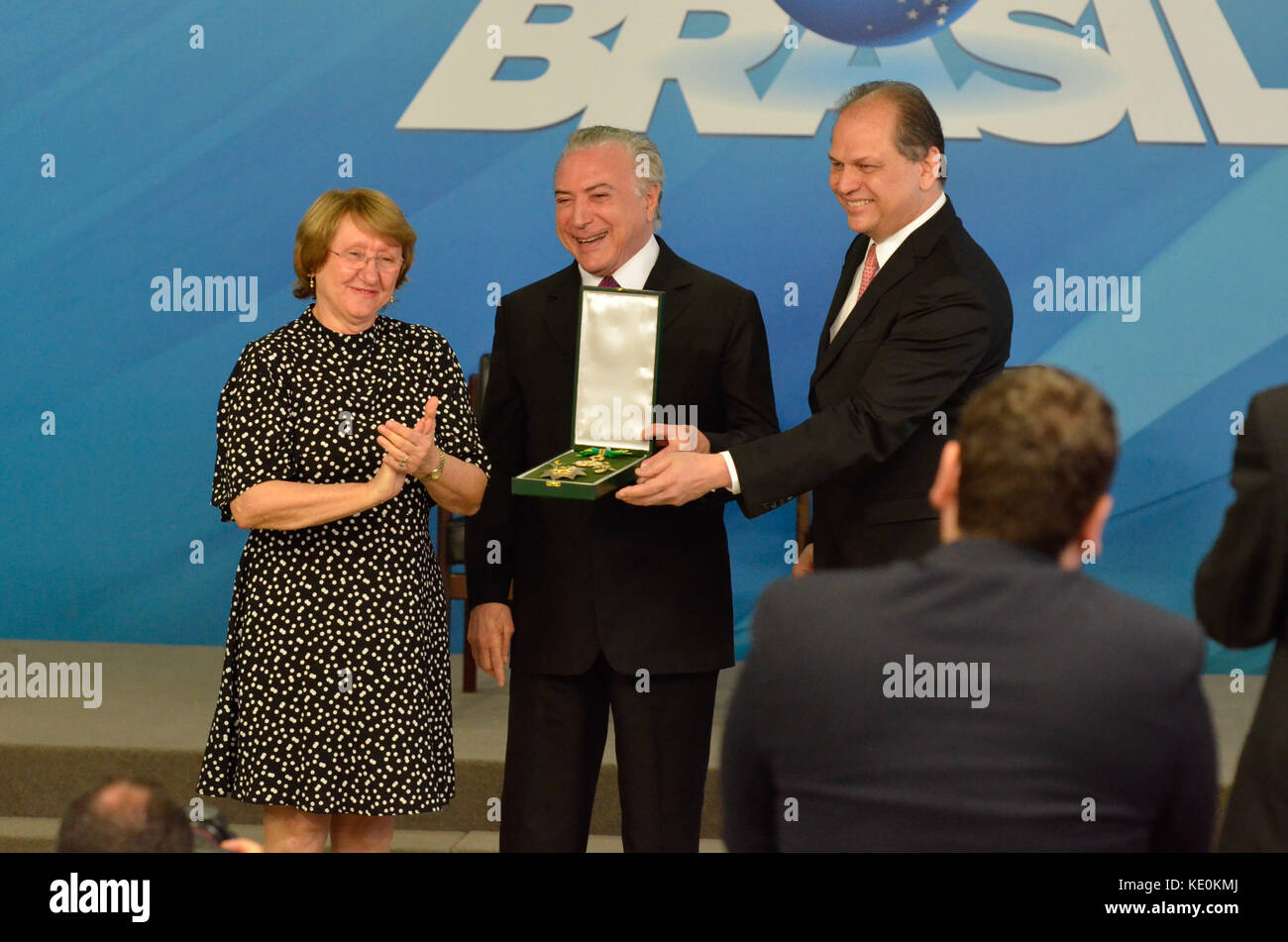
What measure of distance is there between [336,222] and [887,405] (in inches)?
→ 44.0

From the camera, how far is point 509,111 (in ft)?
18.6

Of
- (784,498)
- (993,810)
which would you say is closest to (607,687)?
(784,498)

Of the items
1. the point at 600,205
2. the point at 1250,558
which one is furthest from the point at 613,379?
the point at 1250,558

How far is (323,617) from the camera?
292 cm

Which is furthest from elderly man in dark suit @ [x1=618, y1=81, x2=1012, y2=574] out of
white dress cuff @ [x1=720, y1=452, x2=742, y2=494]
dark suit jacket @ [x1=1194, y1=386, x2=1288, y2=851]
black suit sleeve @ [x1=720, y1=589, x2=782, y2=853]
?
black suit sleeve @ [x1=720, y1=589, x2=782, y2=853]

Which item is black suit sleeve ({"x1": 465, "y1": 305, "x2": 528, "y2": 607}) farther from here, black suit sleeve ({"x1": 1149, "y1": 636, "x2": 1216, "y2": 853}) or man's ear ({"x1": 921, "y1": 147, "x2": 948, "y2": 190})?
black suit sleeve ({"x1": 1149, "y1": 636, "x2": 1216, "y2": 853})

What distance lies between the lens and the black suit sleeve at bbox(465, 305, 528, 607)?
3.15 metres

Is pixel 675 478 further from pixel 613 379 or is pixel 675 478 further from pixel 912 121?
pixel 912 121

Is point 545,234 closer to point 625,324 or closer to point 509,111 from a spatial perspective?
point 509,111

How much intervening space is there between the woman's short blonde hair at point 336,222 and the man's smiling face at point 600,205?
323mm

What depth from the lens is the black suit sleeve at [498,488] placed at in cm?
315

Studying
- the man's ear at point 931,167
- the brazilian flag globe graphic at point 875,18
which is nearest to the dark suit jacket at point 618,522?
the man's ear at point 931,167

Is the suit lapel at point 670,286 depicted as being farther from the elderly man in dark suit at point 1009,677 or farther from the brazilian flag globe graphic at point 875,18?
the brazilian flag globe graphic at point 875,18

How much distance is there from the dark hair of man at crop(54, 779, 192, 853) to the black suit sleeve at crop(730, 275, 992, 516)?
1454 mm
